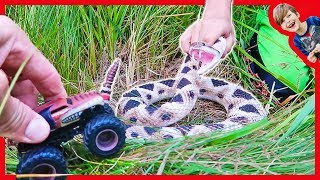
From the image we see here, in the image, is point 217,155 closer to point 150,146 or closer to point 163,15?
point 150,146

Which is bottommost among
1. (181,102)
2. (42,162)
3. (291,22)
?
(42,162)

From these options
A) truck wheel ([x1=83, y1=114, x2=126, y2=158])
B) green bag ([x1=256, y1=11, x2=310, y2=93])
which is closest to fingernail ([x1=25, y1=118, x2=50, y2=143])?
truck wheel ([x1=83, y1=114, x2=126, y2=158])

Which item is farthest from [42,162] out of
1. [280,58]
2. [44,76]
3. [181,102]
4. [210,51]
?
[280,58]

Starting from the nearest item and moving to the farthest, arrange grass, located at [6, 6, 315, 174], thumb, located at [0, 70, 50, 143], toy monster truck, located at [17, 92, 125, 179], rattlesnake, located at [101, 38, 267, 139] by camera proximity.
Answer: thumb, located at [0, 70, 50, 143] < toy monster truck, located at [17, 92, 125, 179] < grass, located at [6, 6, 315, 174] < rattlesnake, located at [101, 38, 267, 139]

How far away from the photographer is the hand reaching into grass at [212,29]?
2527mm

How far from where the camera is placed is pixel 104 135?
2242 millimetres

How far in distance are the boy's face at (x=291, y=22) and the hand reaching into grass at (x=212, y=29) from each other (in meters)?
0.16

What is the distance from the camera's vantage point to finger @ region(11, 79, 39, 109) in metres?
2.34

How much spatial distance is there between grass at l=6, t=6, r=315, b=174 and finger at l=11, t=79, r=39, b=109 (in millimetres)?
114

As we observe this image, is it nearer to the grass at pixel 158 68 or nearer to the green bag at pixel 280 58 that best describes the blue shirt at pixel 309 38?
the green bag at pixel 280 58

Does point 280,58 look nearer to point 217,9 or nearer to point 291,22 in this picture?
point 291,22

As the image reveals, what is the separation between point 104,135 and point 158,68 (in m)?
0.38

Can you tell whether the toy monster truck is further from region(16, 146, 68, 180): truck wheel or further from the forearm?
the forearm

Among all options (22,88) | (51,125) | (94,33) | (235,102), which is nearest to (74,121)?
(51,125)
